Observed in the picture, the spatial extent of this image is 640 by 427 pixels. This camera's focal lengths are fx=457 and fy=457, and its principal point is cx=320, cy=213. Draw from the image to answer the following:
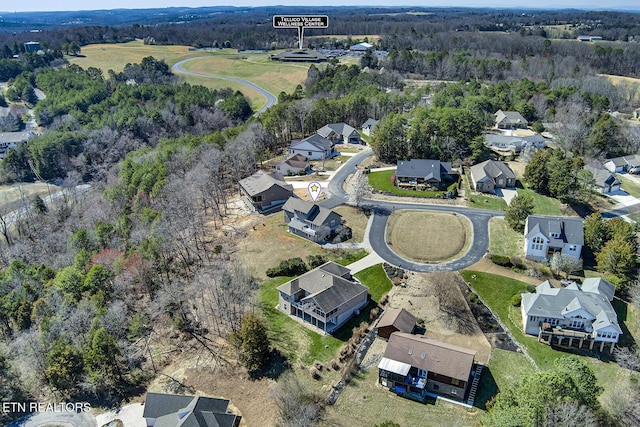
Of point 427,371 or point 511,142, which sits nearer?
point 427,371

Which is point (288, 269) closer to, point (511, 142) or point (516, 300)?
point (516, 300)

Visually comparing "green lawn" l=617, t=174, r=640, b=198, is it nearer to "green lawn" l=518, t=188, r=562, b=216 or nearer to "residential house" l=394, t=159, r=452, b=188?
"green lawn" l=518, t=188, r=562, b=216

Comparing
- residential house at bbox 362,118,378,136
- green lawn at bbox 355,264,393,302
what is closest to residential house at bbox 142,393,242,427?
green lawn at bbox 355,264,393,302

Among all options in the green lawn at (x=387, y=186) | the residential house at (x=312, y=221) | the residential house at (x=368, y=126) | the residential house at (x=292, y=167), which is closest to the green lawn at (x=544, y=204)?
the green lawn at (x=387, y=186)

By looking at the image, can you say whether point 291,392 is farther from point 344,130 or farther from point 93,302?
point 344,130

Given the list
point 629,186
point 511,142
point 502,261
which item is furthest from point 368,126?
point 502,261

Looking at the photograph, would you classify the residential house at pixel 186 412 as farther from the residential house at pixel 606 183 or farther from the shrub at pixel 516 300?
the residential house at pixel 606 183

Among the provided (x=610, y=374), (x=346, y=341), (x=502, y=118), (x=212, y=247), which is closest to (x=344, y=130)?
(x=502, y=118)
